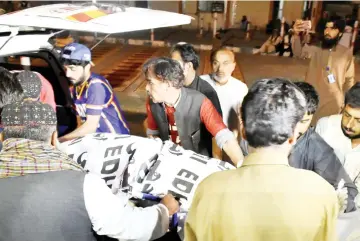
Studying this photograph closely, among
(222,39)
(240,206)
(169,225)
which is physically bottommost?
(222,39)

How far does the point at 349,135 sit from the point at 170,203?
124 cm

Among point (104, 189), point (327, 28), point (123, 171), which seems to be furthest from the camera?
point (327, 28)

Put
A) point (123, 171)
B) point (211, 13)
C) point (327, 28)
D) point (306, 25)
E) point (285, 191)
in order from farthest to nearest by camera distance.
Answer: point (211, 13) → point (306, 25) → point (327, 28) → point (123, 171) → point (285, 191)

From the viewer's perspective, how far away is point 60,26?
3121 mm

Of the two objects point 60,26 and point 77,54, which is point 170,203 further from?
point 60,26

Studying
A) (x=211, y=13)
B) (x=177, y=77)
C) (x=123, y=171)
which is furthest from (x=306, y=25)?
(x=211, y=13)

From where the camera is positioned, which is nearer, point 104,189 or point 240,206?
point 240,206

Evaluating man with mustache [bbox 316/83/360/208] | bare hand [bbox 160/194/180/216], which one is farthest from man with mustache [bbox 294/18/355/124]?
bare hand [bbox 160/194/180/216]

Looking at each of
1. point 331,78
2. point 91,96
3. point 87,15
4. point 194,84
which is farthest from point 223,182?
point 331,78

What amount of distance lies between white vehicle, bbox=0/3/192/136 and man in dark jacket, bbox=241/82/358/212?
1.64 meters

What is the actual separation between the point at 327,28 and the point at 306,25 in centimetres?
69

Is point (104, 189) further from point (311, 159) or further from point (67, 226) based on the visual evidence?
point (311, 159)

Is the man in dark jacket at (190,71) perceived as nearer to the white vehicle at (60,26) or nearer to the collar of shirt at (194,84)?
the collar of shirt at (194,84)

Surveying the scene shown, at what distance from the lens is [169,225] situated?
2.03 metres
